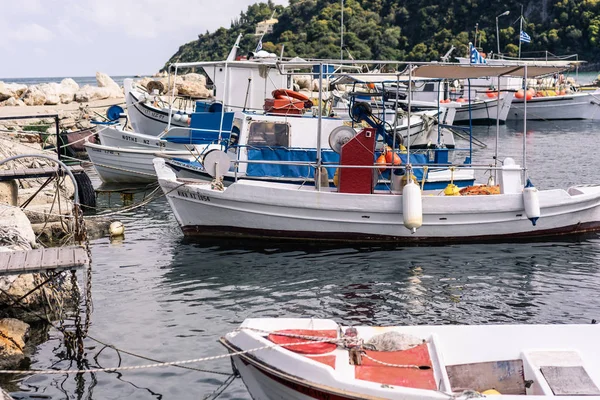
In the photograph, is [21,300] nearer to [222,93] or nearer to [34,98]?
[222,93]

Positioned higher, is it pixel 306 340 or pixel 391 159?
pixel 391 159

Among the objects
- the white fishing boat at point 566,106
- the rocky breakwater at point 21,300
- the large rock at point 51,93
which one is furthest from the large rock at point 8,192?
the white fishing boat at point 566,106

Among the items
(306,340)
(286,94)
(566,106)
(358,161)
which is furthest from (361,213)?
(566,106)

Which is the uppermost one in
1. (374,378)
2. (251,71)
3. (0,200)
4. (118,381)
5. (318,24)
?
(318,24)

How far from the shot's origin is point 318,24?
274 feet

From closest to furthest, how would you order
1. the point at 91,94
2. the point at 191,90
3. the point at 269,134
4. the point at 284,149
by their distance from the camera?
the point at 284,149
the point at 269,134
the point at 191,90
the point at 91,94

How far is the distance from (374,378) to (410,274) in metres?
7.12

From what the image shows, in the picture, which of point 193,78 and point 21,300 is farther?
point 193,78

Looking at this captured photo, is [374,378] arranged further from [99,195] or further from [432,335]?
[99,195]

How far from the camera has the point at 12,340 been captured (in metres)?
10.0

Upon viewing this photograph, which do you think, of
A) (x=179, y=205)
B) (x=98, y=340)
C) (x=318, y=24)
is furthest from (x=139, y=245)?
(x=318, y=24)

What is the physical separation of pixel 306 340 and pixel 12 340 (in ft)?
14.9

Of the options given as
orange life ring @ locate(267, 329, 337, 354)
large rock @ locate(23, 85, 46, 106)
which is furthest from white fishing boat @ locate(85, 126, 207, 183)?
large rock @ locate(23, 85, 46, 106)

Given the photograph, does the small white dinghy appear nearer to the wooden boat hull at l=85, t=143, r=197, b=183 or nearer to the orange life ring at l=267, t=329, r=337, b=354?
the orange life ring at l=267, t=329, r=337, b=354
